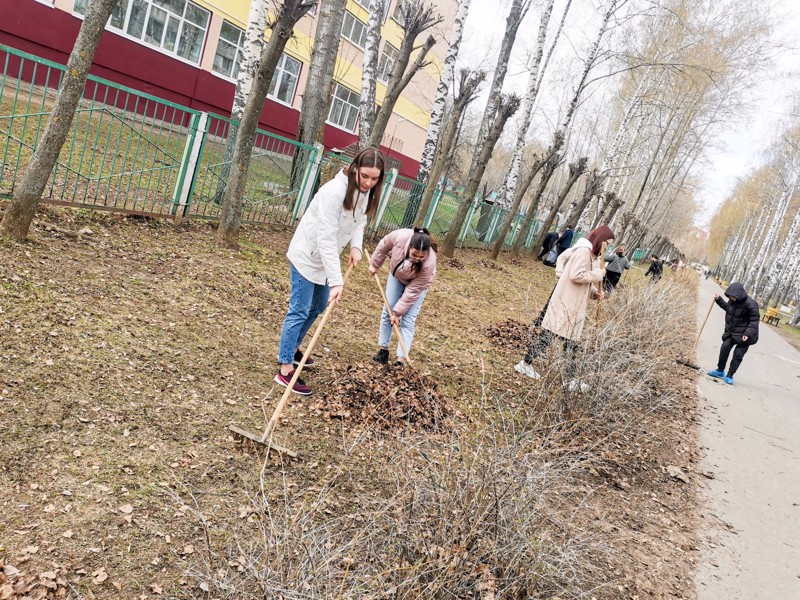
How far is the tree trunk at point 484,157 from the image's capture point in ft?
40.1

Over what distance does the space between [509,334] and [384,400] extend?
3.97m

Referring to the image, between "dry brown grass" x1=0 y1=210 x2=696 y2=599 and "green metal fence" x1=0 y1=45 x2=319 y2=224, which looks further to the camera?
"green metal fence" x1=0 y1=45 x2=319 y2=224

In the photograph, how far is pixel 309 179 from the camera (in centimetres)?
907

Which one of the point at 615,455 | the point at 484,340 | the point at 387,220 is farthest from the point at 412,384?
the point at 387,220

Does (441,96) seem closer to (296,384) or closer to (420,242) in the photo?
(420,242)

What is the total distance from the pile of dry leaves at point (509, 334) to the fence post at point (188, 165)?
426 cm

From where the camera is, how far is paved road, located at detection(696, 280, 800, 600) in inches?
134

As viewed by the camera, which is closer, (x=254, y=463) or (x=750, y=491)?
(x=254, y=463)

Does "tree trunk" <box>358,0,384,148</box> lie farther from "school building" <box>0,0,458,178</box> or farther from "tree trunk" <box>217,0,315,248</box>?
"tree trunk" <box>217,0,315,248</box>

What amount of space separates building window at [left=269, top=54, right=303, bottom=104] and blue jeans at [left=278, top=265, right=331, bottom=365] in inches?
638

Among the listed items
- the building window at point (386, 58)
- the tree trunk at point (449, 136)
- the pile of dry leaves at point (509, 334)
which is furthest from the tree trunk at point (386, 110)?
the building window at point (386, 58)

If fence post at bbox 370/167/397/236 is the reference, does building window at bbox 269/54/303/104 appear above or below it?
above

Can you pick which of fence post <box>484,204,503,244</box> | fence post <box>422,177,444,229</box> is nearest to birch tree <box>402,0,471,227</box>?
fence post <box>422,177,444,229</box>

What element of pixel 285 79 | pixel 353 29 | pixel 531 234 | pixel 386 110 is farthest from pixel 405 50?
pixel 531 234
